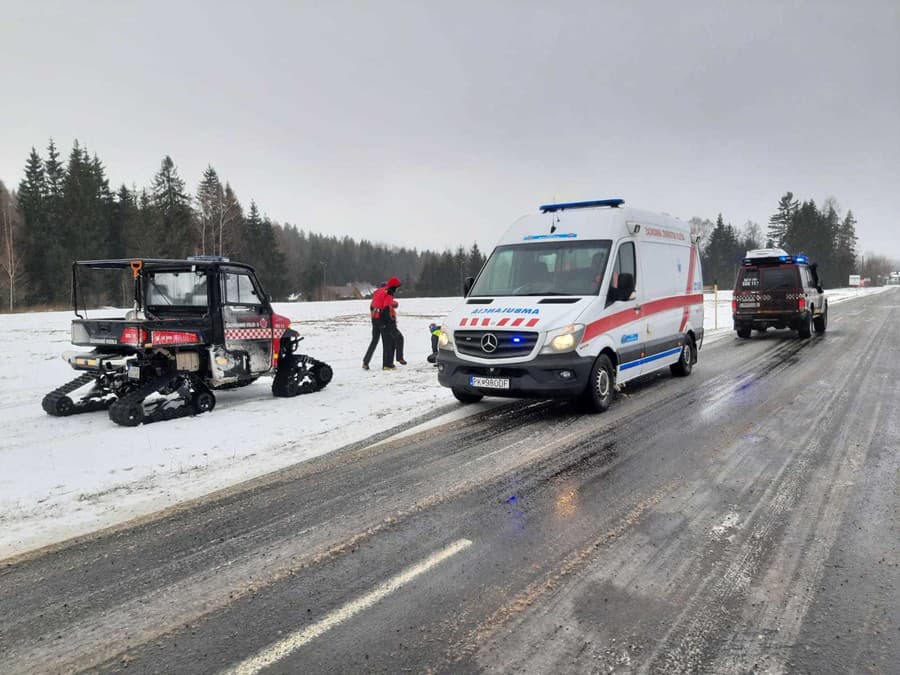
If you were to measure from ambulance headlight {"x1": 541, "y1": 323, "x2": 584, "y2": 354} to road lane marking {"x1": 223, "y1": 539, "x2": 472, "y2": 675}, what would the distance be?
3.64 metres

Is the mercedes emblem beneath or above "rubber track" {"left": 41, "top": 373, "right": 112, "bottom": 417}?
above


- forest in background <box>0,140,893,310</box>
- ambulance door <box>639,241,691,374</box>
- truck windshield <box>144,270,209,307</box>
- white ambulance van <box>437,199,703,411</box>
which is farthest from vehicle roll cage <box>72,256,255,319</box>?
forest in background <box>0,140,893,310</box>

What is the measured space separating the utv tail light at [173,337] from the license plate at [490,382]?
12.3 feet

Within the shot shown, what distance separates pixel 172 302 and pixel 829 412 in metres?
9.07

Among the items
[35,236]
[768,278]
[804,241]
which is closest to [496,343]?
[768,278]

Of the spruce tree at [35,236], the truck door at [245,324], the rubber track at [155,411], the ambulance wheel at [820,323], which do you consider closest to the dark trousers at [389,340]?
→ the truck door at [245,324]

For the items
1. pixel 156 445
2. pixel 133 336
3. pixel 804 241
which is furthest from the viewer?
pixel 804 241

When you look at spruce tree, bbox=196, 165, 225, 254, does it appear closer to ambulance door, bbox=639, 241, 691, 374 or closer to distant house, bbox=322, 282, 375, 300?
distant house, bbox=322, 282, 375, 300

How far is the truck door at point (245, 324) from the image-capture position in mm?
8188

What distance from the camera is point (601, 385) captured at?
7.49 m

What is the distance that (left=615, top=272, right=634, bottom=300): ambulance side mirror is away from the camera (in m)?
7.77

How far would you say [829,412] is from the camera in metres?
7.40

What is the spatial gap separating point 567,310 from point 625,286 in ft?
3.74

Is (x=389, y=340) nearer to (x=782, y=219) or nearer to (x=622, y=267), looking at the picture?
(x=622, y=267)
